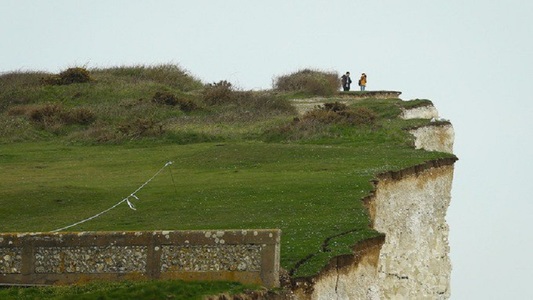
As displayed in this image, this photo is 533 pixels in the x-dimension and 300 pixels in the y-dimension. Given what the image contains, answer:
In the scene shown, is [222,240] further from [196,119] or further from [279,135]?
[196,119]

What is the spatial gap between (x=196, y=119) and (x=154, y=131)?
6.40 meters

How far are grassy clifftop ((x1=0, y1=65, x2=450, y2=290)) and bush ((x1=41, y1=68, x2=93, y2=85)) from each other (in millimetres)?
124

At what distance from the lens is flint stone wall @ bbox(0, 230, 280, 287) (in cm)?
2678

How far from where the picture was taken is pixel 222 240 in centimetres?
2681

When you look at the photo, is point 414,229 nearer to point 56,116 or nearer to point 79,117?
point 79,117

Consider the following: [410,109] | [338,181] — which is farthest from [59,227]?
[410,109]

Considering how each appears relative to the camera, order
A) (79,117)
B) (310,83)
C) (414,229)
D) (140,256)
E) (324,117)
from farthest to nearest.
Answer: (310,83) < (79,117) < (324,117) < (414,229) < (140,256)

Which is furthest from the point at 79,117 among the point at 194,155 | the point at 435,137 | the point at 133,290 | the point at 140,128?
the point at 133,290

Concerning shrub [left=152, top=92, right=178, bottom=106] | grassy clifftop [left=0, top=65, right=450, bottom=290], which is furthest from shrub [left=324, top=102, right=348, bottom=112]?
shrub [left=152, top=92, right=178, bottom=106]

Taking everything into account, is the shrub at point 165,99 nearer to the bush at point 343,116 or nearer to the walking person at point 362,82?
the bush at point 343,116

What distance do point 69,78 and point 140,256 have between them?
186 feet

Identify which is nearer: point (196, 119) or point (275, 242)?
point (275, 242)

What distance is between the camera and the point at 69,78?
82.2 meters

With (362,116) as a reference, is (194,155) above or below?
below
